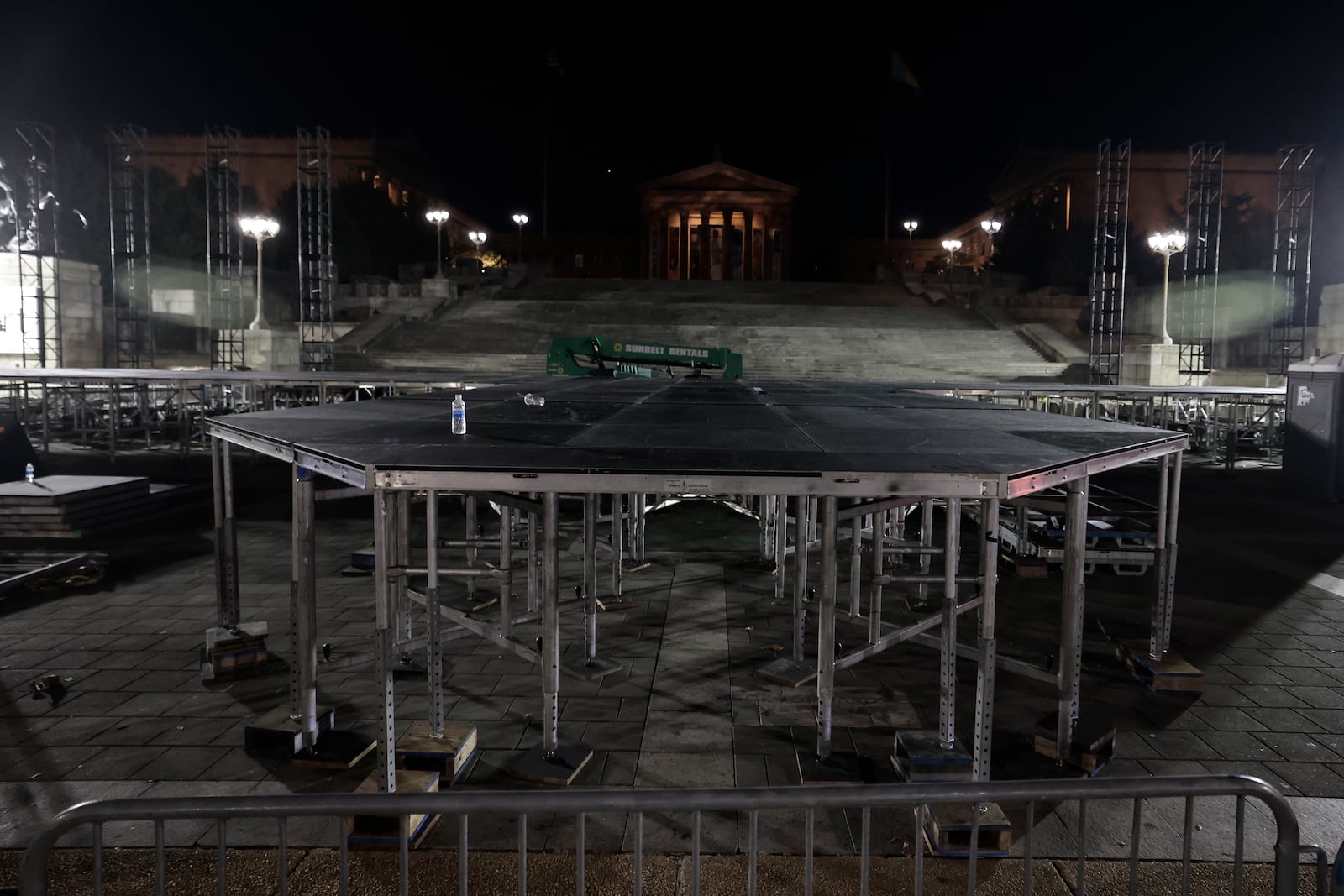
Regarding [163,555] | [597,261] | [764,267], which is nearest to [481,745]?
[163,555]

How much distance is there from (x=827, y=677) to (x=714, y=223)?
62.8 metres

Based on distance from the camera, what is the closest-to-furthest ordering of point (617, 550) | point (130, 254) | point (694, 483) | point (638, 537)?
point (694, 483) < point (617, 550) < point (638, 537) < point (130, 254)

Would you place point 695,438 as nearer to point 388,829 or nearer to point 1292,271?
point 388,829

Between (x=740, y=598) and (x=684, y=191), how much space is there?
5857 centimetres

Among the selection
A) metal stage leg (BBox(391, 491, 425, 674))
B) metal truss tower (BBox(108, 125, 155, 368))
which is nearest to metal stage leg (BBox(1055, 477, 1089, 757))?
metal stage leg (BBox(391, 491, 425, 674))

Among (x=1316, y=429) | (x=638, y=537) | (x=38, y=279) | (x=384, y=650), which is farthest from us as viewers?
(x=38, y=279)

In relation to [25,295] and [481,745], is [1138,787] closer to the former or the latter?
[481,745]

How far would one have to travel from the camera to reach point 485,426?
661 centimetres

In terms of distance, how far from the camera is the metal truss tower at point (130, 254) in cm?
3209

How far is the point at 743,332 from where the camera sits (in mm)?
35156

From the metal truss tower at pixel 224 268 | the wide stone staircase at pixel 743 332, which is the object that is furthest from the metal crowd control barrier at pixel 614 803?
the metal truss tower at pixel 224 268

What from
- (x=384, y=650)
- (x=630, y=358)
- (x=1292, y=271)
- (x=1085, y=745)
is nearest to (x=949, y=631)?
(x=1085, y=745)

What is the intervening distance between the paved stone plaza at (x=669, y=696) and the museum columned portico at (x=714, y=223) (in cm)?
5604

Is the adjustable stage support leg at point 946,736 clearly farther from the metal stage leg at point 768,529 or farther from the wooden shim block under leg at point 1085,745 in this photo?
the metal stage leg at point 768,529
